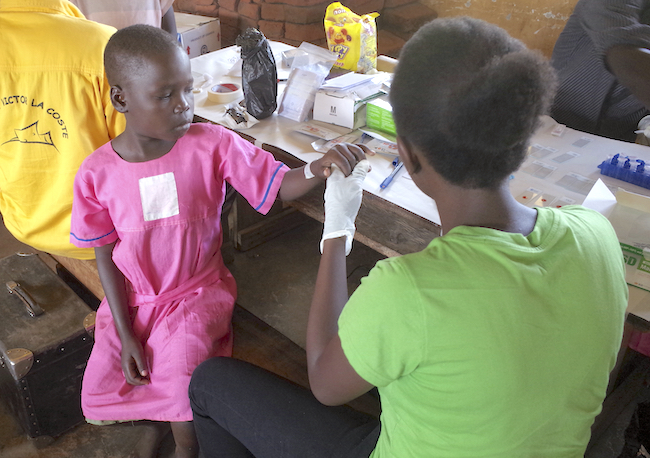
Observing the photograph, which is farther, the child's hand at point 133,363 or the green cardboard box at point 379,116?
the green cardboard box at point 379,116

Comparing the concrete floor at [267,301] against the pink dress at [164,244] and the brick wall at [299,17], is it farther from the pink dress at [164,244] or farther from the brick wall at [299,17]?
the brick wall at [299,17]

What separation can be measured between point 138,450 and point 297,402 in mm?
847

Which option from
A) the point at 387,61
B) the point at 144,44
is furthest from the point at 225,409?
the point at 387,61

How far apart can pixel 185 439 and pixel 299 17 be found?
2700 mm

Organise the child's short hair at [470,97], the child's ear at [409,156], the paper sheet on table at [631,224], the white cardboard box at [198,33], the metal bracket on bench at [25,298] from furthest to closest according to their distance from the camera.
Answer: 1. the white cardboard box at [198,33]
2. the metal bracket on bench at [25,298]
3. the paper sheet on table at [631,224]
4. the child's ear at [409,156]
5. the child's short hair at [470,97]

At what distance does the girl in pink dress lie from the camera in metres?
1.22

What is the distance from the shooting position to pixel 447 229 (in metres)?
0.82

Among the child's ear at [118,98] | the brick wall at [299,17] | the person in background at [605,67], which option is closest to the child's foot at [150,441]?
the child's ear at [118,98]

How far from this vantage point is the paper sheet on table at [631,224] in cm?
109

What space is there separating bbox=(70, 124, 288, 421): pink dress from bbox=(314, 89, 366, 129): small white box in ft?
1.37

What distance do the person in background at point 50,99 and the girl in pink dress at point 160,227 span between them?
0.54ft

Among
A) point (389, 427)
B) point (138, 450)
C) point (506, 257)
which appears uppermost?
point (506, 257)

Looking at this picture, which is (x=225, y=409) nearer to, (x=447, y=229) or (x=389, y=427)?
(x=389, y=427)

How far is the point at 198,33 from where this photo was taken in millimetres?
3332
